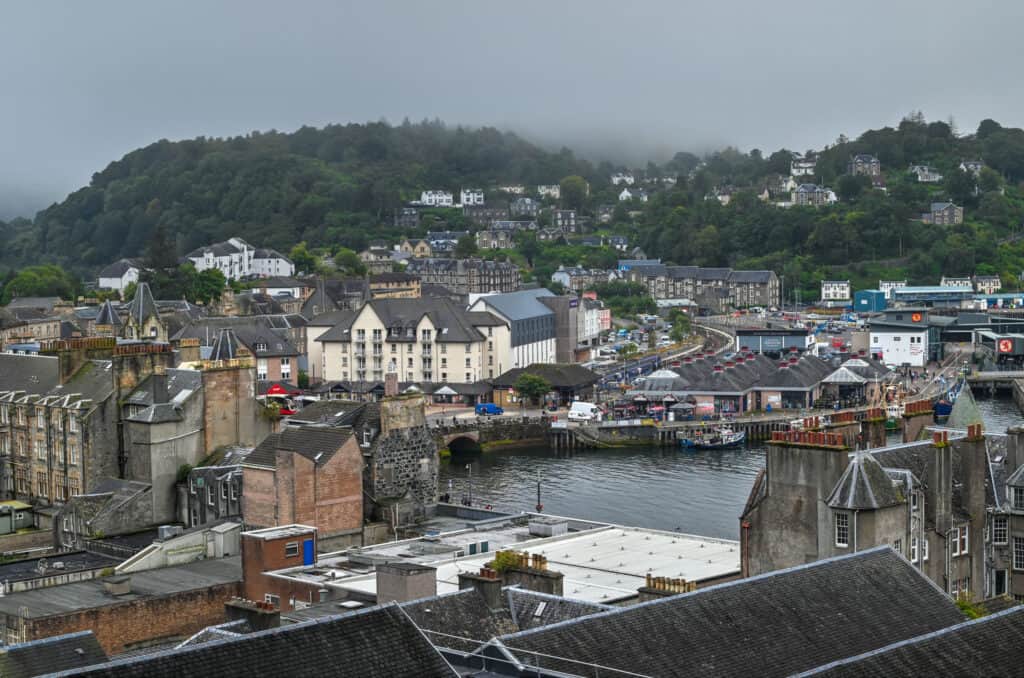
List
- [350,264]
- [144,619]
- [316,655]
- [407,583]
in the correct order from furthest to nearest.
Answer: [350,264] < [144,619] < [407,583] < [316,655]

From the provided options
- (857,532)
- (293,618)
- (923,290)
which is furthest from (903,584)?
(923,290)

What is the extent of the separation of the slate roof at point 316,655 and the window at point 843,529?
12.8m

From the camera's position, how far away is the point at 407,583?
27.7m

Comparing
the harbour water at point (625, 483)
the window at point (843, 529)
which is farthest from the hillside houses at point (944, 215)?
the window at point (843, 529)

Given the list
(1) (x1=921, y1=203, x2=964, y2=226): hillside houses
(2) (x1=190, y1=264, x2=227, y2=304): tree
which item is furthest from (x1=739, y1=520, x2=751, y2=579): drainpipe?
(1) (x1=921, y1=203, x2=964, y2=226): hillside houses

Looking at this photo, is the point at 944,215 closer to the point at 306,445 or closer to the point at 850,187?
the point at 850,187

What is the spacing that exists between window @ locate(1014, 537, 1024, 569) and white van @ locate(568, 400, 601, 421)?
177 ft

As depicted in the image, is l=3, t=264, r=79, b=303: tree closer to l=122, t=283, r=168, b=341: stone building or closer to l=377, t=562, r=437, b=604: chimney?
l=122, t=283, r=168, b=341: stone building

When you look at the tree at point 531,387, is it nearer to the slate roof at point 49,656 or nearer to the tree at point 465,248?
the slate roof at point 49,656

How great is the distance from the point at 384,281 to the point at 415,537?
9398cm

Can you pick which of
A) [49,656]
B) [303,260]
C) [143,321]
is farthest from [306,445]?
[303,260]

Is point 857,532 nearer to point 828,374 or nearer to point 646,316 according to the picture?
point 828,374

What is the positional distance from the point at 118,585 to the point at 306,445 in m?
6.98

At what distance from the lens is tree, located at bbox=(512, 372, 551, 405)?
9231cm
